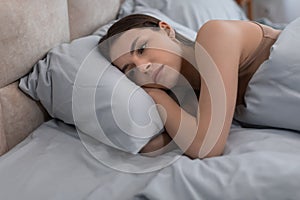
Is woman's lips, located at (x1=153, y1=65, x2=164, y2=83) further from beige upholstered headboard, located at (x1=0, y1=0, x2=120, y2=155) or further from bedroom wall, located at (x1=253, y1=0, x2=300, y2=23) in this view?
bedroom wall, located at (x1=253, y1=0, x2=300, y2=23)

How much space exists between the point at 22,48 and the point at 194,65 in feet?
1.46

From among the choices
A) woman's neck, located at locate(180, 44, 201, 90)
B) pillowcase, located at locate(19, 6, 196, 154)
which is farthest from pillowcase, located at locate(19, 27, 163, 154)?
woman's neck, located at locate(180, 44, 201, 90)

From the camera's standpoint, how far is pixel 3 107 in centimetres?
106

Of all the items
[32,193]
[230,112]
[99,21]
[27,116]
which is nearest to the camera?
[32,193]

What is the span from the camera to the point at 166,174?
0.86m

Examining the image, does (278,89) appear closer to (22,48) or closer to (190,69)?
(190,69)

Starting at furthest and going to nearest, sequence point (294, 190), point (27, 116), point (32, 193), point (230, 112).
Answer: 1. point (27, 116)
2. point (230, 112)
3. point (32, 193)
4. point (294, 190)

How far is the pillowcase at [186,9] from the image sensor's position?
5.49ft

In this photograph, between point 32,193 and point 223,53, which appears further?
point 223,53

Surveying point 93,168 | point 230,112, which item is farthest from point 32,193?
point 230,112

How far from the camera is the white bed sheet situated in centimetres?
80

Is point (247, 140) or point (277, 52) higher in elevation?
point (277, 52)

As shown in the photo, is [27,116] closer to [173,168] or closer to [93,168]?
[93,168]

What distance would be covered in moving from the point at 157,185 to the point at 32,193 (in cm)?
27
